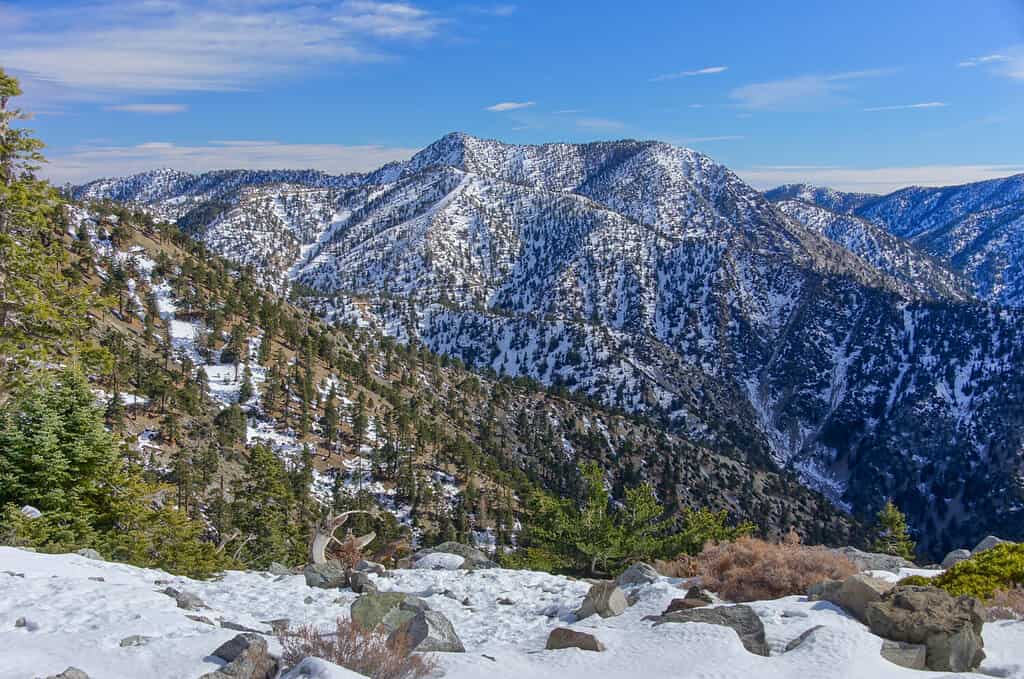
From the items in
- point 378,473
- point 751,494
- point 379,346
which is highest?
point 379,346

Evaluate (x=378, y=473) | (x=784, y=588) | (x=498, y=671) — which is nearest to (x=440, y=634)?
(x=498, y=671)

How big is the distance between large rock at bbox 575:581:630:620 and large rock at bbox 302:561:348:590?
6.45 meters

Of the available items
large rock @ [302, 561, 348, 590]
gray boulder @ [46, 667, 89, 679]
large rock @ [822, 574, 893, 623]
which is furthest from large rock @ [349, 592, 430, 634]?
large rock @ [822, 574, 893, 623]

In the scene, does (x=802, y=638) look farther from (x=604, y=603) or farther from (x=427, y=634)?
(x=427, y=634)

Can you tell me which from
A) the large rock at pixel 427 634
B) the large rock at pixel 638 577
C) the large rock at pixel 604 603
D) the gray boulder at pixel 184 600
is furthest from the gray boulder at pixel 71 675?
the large rock at pixel 638 577

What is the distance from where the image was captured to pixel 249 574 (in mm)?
18172

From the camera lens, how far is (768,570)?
48.8 feet

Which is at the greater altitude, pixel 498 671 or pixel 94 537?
pixel 498 671

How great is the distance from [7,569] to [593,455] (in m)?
106

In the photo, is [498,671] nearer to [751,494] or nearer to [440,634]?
[440,634]

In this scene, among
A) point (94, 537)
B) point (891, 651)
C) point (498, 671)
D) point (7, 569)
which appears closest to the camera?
point (498, 671)

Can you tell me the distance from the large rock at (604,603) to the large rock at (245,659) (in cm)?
647

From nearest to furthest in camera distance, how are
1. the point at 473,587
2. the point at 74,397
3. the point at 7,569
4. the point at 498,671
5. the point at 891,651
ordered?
the point at 498,671, the point at 891,651, the point at 7,569, the point at 473,587, the point at 74,397

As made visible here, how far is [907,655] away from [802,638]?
1.51 metres
